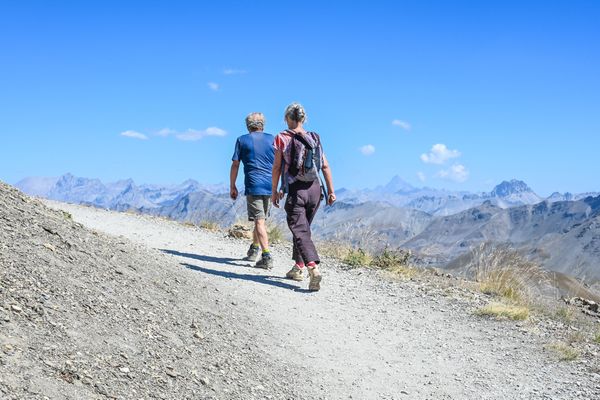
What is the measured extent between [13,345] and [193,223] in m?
11.6

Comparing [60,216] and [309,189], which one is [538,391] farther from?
[60,216]

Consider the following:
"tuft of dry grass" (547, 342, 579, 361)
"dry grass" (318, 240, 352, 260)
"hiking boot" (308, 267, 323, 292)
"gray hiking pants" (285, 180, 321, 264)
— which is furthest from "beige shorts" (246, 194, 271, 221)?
"tuft of dry grass" (547, 342, 579, 361)

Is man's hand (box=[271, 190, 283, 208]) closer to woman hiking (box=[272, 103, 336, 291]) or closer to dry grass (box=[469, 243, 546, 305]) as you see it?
woman hiking (box=[272, 103, 336, 291])

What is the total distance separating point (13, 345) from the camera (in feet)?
12.2

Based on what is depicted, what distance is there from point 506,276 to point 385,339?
4.17m

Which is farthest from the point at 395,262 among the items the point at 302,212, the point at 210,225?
the point at 210,225

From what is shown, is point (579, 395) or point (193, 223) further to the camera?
point (193, 223)

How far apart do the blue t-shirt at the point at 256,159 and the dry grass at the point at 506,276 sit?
4.30 meters

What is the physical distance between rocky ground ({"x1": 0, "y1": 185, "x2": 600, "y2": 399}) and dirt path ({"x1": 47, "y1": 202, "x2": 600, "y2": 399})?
2 cm

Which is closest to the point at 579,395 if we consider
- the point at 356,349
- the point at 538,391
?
the point at 538,391

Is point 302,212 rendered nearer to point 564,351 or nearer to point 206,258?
point 206,258

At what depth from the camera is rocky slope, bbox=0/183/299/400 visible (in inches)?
147

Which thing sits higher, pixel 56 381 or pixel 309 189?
pixel 309 189

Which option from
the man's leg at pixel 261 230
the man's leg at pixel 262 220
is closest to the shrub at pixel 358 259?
the man's leg at pixel 262 220
